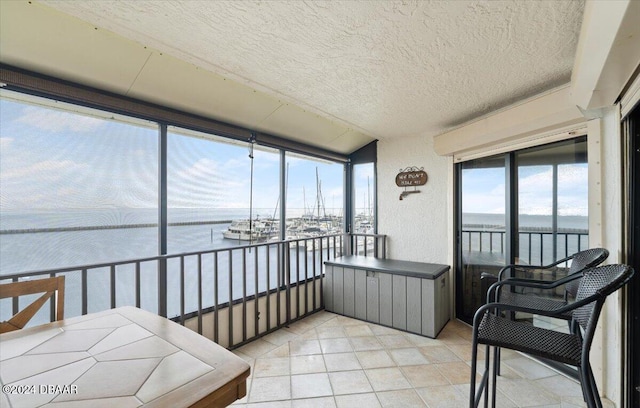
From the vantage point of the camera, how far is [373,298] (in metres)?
3.16

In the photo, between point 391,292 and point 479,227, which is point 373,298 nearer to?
point 391,292

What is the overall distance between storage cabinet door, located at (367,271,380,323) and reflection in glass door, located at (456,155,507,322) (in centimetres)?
99

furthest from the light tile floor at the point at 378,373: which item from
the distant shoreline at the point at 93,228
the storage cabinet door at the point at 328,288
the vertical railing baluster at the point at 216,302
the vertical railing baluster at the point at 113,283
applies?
the distant shoreline at the point at 93,228

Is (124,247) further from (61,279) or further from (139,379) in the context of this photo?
(139,379)

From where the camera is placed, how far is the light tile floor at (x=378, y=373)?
6.18 ft

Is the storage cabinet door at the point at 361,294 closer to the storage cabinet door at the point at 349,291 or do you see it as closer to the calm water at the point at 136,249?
the storage cabinet door at the point at 349,291

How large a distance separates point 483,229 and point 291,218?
7.16ft

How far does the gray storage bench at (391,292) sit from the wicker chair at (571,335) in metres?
1.22

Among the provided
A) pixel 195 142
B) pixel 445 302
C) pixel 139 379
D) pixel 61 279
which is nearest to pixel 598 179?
pixel 445 302

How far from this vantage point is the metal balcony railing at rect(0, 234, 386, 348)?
74.4 inches

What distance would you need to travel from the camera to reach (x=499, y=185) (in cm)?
277

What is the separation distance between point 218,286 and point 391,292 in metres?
1.81

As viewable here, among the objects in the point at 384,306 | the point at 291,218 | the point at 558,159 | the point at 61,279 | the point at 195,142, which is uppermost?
the point at 195,142

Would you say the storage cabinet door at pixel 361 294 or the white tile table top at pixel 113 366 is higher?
the white tile table top at pixel 113 366
